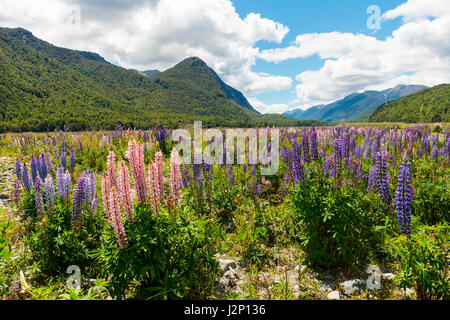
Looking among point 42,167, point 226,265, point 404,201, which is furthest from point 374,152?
point 42,167

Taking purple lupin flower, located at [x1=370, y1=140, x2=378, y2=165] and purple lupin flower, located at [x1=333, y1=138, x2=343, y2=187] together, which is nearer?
purple lupin flower, located at [x1=333, y1=138, x2=343, y2=187]

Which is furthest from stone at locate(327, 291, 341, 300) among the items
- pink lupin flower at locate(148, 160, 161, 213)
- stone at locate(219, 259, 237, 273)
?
pink lupin flower at locate(148, 160, 161, 213)

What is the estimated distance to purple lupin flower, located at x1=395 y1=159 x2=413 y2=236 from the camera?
3877mm

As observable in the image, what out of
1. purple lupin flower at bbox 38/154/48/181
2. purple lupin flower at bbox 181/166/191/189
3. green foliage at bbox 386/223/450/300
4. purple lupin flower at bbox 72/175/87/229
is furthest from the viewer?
purple lupin flower at bbox 38/154/48/181

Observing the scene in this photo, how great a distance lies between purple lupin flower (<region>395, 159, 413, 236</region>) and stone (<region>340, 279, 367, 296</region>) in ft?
3.91

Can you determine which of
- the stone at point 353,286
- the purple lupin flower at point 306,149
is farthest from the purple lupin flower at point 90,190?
the stone at point 353,286

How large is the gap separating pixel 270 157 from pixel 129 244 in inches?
261

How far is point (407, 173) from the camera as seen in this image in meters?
3.93

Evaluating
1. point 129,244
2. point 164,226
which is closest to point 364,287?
point 164,226

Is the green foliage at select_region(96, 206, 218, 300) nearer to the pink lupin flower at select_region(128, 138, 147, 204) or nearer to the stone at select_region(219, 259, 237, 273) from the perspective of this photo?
the pink lupin flower at select_region(128, 138, 147, 204)

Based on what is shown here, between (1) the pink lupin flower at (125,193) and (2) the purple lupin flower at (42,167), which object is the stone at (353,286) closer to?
(1) the pink lupin flower at (125,193)

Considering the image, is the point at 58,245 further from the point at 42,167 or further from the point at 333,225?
the point at 333,225

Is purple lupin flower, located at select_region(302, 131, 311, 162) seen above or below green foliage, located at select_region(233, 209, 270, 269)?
above

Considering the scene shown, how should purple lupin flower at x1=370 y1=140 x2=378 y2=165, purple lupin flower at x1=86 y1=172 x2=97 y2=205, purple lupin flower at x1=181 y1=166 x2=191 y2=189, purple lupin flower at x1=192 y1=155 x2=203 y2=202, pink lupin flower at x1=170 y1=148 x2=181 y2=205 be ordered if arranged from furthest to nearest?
purple lupin flower at x1=370 y1=140 x2=378 y2=165 → purple lupin flower at x1=181 y1=166 x2=191 y2=189 → purple lupin flower at x1=192 y1=155 x2=203 y2=202 → purple lupin flower at x1=86 y1=172 x2=97 y2=205 → pink lupin flower at x1=170 y1=148 x2=181 y2=205
